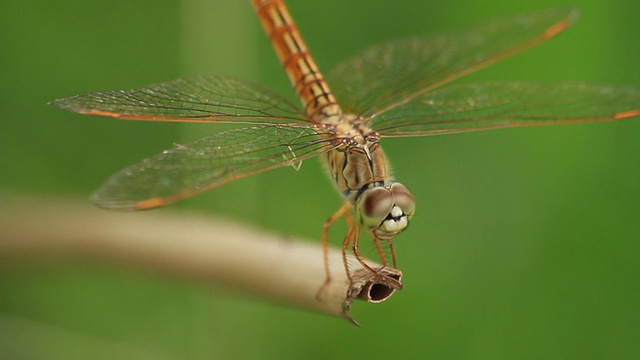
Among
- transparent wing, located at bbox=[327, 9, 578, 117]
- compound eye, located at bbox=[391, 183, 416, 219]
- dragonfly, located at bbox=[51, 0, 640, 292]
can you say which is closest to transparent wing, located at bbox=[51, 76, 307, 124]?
dragonfly, located at bbox=[51, 0, 640, 292]

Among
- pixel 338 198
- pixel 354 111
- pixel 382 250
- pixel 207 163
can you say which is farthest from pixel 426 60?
pixel 207 163

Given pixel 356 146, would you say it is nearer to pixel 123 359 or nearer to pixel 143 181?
pixel 143 181

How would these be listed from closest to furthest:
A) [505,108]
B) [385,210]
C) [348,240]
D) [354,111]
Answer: [385,210]
[348,240]
[505,108]
[354,111]

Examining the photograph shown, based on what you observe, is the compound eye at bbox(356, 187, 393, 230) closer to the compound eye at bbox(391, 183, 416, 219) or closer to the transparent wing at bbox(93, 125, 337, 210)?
the compound eye at bbox(391, 183, 416, 219)

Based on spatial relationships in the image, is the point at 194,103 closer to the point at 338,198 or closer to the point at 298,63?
the point at 298,63

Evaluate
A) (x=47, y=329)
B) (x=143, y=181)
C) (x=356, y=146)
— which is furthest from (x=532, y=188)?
(x=47, y=329)

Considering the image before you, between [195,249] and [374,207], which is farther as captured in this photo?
[195,249]
